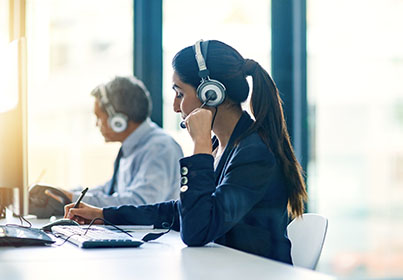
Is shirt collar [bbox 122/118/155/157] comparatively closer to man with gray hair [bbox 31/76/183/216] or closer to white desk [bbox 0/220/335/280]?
man with gray hair [bbox 31/76/183/216]

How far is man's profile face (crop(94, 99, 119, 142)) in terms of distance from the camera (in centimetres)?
318

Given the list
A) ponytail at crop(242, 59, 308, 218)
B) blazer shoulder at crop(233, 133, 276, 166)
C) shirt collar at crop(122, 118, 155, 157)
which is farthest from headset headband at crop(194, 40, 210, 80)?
shirt collar at crop(122, 118, 155, 157)

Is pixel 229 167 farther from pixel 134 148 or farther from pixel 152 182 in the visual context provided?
pixel 134 148

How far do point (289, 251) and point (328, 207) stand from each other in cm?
244

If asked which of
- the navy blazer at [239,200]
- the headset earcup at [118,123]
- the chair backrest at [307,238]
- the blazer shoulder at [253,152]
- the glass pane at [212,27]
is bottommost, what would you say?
the chair backrest at [307,238]

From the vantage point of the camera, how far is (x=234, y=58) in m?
1.80

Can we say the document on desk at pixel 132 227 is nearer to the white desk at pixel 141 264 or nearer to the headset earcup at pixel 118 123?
the white desk at pixel 141 264

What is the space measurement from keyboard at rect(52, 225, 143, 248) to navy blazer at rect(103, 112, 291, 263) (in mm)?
144

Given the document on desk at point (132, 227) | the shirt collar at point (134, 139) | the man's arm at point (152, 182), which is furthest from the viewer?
the shirt collar at point (134, 139)

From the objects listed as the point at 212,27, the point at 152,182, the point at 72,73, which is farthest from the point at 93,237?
the point at 212,27

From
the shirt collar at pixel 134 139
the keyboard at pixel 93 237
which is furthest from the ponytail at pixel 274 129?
the shirt collar at pixel 134 139

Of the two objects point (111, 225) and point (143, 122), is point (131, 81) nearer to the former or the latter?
point (143, 122)

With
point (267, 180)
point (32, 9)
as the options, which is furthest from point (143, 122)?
point (267, 180)

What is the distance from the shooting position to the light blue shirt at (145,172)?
2.74 meters
